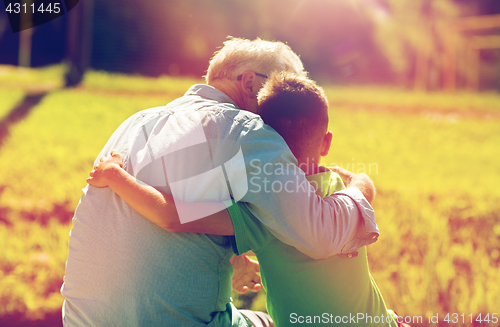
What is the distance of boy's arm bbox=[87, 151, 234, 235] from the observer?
1.36m

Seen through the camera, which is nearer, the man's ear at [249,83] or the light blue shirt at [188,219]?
the light blue shirt at [188,219]

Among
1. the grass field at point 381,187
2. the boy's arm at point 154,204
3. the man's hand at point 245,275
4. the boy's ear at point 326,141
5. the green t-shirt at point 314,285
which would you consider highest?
the boy's ear at point 326,141

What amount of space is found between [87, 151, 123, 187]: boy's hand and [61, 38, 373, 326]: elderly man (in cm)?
4

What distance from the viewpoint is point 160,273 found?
140cm

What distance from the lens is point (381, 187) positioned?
4.36m

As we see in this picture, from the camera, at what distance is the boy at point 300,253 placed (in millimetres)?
1453

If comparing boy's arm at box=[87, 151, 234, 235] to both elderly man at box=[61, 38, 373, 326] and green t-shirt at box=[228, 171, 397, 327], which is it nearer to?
elderly man at box=[61, 38, 373, 326]

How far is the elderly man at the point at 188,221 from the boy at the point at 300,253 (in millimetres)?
76

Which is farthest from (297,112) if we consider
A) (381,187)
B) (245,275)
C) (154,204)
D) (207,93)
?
(381,187)

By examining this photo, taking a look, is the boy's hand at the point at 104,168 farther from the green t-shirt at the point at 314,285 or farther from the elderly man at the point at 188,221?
the green t-shirt at the point at 314,285

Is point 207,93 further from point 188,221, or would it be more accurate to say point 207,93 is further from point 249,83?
point 188,221

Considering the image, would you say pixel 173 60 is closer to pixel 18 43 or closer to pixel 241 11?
pixel 241 11

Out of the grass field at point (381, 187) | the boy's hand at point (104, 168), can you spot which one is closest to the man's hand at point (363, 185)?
the boy's hand at point (104, 168)

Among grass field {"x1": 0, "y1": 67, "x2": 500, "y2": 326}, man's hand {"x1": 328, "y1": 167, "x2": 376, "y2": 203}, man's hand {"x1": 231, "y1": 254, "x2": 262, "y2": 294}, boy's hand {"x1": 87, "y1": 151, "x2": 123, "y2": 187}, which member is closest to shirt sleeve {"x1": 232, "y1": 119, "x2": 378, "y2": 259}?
man's hand {"x1": 328, "y1": 167, "x2": 376, "y2": 203}
